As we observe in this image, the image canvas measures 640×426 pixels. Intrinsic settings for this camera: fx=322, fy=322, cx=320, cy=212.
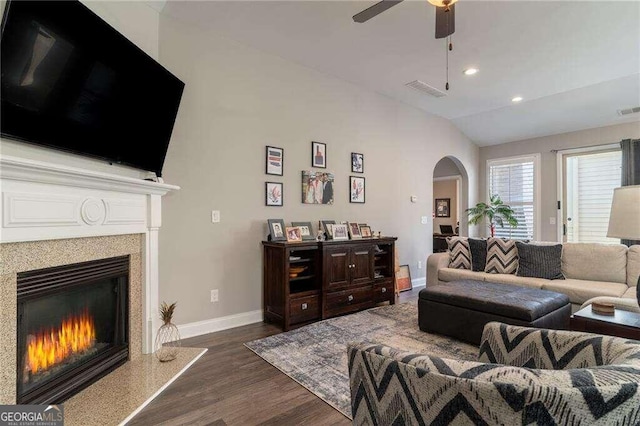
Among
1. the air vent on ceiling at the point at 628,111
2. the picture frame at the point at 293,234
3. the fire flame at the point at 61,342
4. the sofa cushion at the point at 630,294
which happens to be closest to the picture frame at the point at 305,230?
the picture frame at the point at 293,234

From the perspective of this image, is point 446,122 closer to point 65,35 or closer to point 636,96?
point 636,96

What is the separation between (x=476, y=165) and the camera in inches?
265

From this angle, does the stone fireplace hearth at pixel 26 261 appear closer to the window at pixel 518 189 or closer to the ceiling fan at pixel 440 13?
the ceiling fan at pixel 440 13

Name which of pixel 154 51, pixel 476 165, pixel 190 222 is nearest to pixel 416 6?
pixel 154 51

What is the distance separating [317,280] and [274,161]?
4.65 feet

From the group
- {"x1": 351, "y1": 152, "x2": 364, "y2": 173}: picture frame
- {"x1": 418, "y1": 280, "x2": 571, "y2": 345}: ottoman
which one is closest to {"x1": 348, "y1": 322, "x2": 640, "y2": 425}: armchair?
{"x1": 418, "y1": 280, "x2": 571, "y2": 345}: ottoman

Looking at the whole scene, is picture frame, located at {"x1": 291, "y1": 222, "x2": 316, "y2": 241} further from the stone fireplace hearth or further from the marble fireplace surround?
the stone fireplace hearth

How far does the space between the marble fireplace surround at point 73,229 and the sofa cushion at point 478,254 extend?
3.62 m

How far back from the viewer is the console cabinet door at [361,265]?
376 cm

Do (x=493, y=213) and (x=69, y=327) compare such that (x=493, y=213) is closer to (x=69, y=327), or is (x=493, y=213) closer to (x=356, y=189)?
(x=356, y=189)

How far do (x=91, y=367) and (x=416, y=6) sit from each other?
3657mm

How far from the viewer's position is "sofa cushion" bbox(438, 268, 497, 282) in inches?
149

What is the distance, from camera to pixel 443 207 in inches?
341

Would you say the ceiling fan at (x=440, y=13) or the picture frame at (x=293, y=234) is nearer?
the ceiling fan at (x=440, y=13)
